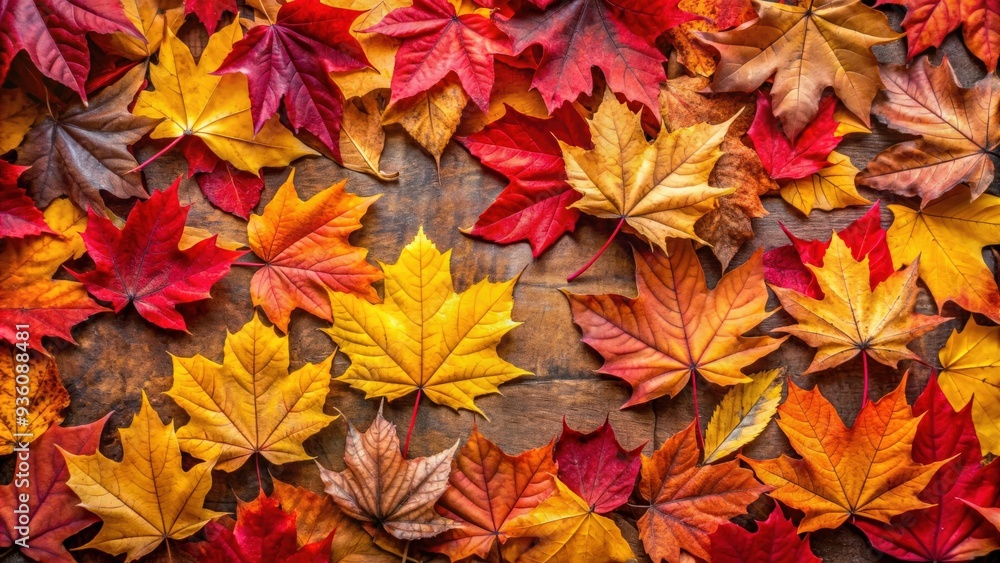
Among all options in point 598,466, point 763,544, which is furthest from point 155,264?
point 763,544

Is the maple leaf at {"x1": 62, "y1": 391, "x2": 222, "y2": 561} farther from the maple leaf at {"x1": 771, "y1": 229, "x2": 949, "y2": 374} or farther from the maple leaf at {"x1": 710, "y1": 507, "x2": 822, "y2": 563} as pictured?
the maple leaf at {"x1": 771, "y1": 229, "x2": 949, "y2": 374}

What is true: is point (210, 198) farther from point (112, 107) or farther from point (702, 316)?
point (702, 316)

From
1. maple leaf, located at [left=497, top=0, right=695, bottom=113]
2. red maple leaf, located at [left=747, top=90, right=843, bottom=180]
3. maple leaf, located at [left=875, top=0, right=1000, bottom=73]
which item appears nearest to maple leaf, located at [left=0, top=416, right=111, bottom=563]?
maple leaf, located at [left=497, top=0, right=695, bottom=113]

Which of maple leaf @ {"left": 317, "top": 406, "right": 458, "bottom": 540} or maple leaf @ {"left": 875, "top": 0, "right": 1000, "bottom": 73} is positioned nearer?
maple leaf @ {"left": 317, "top": 406, "right": 458, "bottom": 540}

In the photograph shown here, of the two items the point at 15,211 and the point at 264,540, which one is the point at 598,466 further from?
the point at 15,211

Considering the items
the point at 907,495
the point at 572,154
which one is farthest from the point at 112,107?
the point at 907,495

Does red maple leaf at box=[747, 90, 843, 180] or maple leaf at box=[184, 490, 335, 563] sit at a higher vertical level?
red maple leaf at box=[747, 90, 843, 180]
